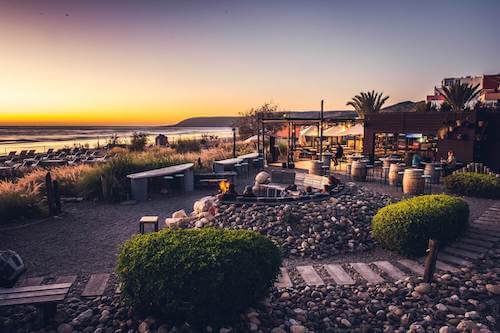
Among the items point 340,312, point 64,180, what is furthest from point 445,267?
point 64,180

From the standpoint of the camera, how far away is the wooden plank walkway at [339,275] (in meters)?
5.91

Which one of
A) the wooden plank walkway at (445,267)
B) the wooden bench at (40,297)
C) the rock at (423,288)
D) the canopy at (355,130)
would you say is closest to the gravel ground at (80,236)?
the wooden bench at (40,297)

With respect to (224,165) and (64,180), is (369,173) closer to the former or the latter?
(224,165)

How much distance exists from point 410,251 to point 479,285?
150cm

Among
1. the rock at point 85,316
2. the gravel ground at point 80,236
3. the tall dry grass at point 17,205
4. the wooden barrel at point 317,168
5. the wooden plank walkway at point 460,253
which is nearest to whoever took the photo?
the rock at point 85,316

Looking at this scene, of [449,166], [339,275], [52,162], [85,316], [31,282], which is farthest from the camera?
[52,162]

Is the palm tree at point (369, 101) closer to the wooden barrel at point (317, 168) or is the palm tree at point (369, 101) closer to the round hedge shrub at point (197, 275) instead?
the wooden barrel at point (317, 168)

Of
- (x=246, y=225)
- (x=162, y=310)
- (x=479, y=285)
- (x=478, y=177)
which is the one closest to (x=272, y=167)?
(x=478, y=177)

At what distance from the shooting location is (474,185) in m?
11.7

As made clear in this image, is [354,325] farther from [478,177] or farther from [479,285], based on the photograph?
[478,177]

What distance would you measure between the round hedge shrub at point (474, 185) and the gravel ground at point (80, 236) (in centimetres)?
947

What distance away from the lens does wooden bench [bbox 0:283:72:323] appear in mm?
4367

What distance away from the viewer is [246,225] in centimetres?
840

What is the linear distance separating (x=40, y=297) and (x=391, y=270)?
18.8 ft
